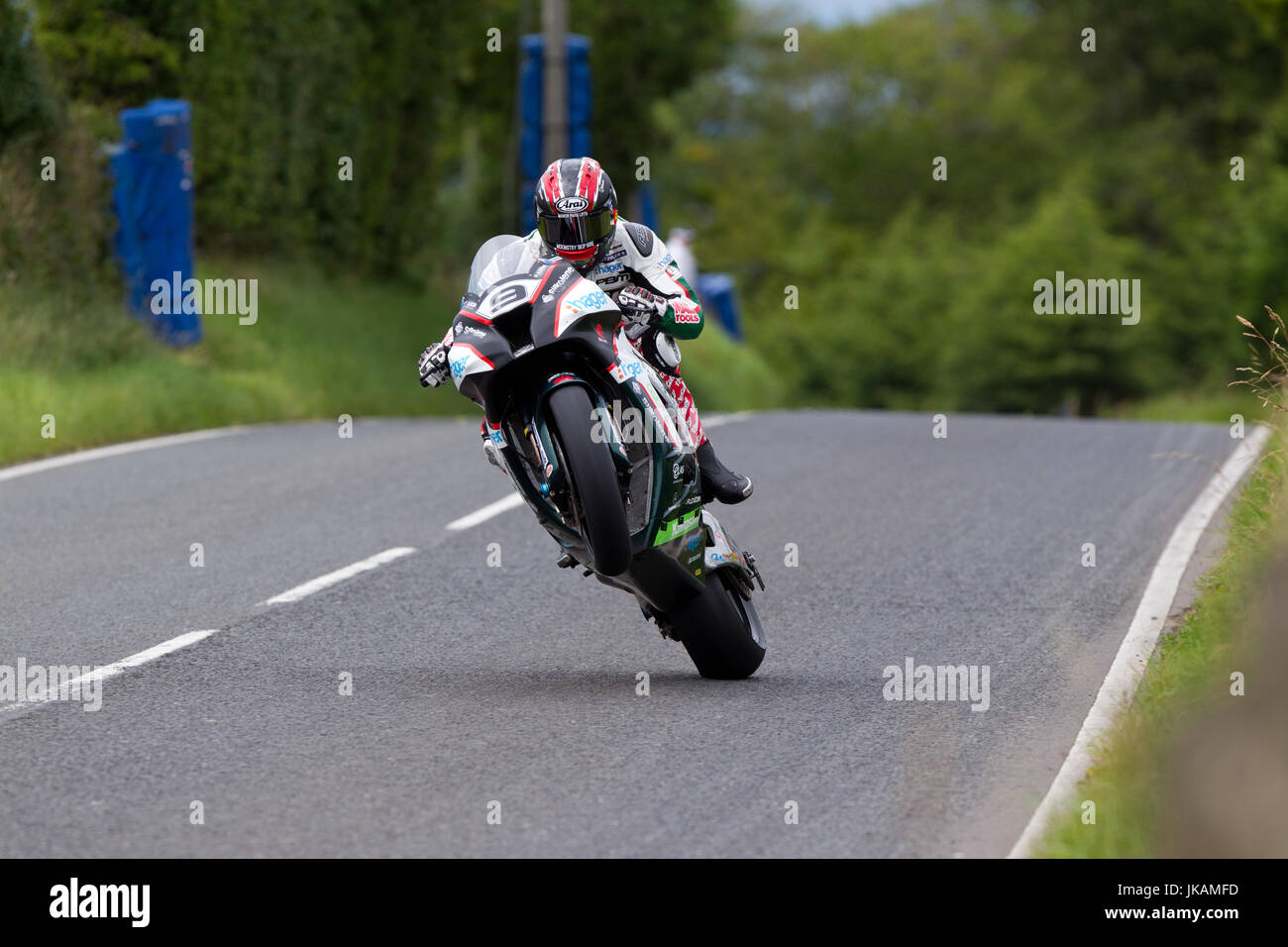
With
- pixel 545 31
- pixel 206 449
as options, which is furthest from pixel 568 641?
pixel 545 31

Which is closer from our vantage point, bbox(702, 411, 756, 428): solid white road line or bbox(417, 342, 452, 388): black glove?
bbox(417, 342, 452, 388): black glove

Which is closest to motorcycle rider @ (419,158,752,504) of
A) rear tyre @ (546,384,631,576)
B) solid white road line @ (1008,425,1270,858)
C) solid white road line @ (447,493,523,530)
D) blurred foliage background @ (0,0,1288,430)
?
rear tyre @ (546,384,631,576)

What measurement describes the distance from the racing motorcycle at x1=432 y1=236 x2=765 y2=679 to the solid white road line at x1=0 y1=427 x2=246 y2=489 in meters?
7.12

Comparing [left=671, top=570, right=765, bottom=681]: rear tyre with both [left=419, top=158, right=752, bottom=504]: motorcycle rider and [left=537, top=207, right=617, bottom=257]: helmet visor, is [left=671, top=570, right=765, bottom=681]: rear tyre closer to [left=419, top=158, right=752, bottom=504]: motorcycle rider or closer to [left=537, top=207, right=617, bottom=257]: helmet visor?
[left=419, top=158, right=752, bottom=504]: motorcycle rider

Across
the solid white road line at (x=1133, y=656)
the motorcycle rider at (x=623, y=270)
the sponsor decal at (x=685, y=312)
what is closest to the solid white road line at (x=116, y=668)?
the motorcycle rider at (x=623, y=270)

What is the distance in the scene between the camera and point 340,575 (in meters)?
9.68

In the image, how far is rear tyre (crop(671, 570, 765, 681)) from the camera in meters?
7.39

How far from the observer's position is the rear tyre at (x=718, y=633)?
739cm

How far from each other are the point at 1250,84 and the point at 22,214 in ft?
145

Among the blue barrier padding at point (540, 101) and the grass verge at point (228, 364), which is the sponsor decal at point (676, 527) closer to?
the grass verge at point (228, 364)

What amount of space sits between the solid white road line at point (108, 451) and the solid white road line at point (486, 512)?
344 centimetres

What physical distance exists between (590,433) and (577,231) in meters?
0.95

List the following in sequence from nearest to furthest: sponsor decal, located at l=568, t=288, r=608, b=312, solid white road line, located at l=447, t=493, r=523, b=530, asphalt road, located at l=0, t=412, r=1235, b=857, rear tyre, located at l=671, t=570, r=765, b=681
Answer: asphalt road, located at l=0, t=412, r=1235, b=857, sponsor decal, located at l=568, t=288, r=608, b=312, rear tyre, located at l=671, t=570, r=765, b=681, solid white road line, located at l=447, t=493, r=523, b=530
